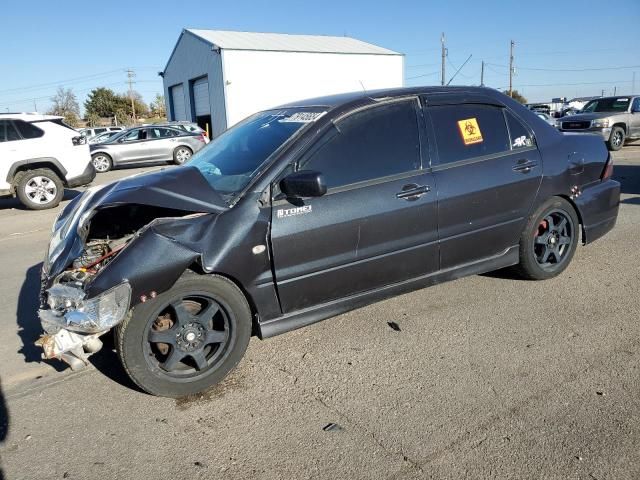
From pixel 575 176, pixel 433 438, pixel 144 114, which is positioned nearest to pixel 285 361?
pixel 433 438

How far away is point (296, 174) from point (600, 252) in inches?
159

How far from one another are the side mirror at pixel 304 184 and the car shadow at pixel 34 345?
144cm

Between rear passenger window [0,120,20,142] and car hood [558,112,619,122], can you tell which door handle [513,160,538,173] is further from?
car hood [558,112,619,122]

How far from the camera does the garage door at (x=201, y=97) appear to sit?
33.3 metres

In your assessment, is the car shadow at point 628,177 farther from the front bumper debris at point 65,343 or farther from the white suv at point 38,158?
the white suv at point 38,158

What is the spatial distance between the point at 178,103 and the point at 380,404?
3962cm

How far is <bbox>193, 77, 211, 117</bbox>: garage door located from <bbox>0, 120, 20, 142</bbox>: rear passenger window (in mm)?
24003

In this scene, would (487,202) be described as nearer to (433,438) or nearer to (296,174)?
(296,174)

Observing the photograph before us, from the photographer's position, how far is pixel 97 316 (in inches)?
107

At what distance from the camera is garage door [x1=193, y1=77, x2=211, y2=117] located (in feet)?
109

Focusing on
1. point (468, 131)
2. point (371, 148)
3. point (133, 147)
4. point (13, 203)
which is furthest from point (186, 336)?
point (133, 147)

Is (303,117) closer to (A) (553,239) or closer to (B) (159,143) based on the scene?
(A) (553,239)

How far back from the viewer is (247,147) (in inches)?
146

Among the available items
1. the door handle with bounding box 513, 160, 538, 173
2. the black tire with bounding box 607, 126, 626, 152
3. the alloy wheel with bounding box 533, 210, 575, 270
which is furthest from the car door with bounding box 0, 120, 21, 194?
the black tire with bounding box 607, 126, 626, 152
